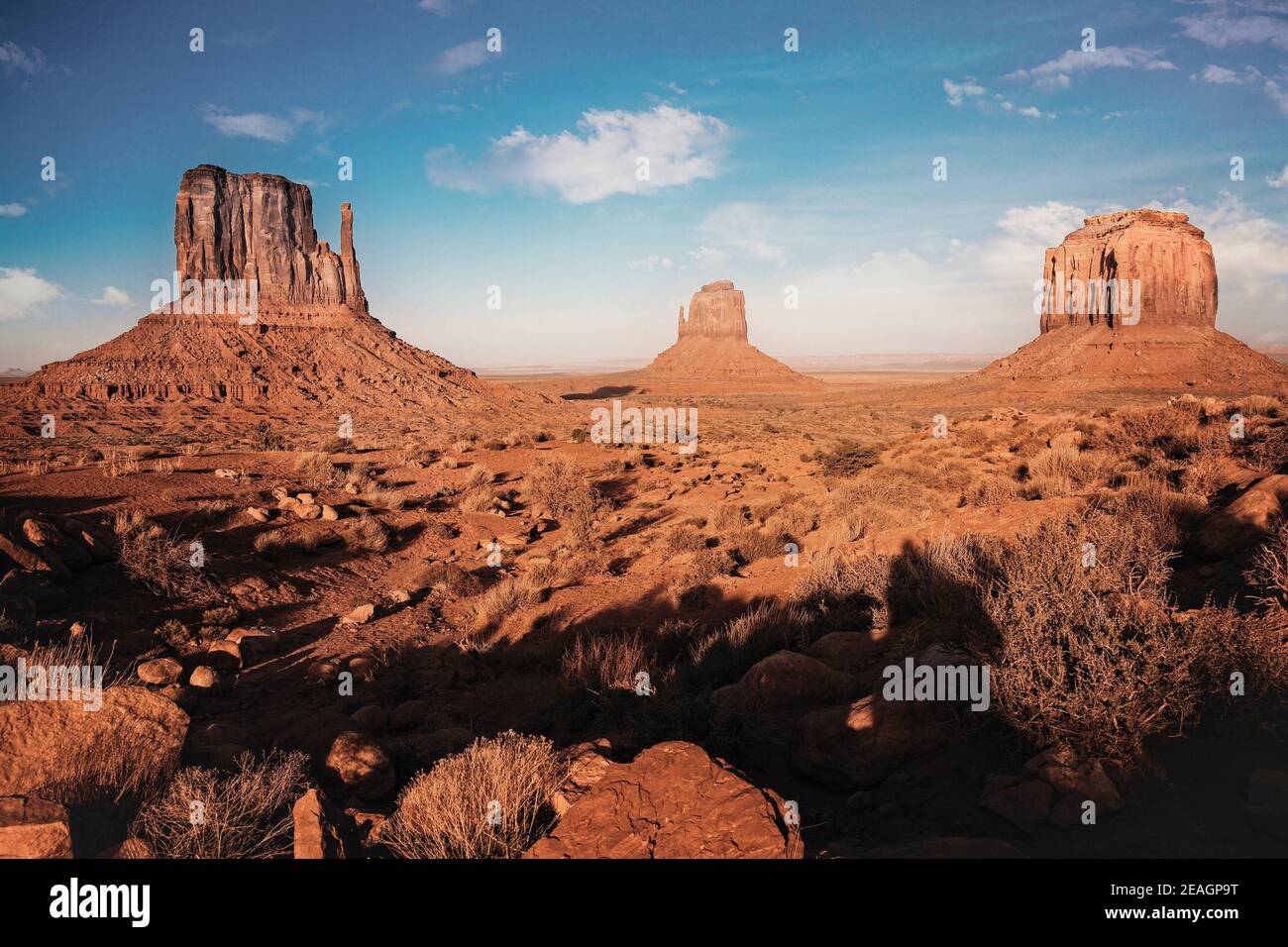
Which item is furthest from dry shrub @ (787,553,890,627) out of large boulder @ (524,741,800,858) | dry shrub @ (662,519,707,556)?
large boulder @ (524,741,800,858)

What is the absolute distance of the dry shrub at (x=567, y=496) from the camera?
14102 millimetres

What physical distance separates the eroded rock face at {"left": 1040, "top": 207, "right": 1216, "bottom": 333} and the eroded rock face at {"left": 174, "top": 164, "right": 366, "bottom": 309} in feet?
270

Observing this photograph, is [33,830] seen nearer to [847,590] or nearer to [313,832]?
[313,832]

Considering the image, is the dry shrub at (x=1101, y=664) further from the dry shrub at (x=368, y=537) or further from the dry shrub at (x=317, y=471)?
the dry shrub at (x=317, y=471)

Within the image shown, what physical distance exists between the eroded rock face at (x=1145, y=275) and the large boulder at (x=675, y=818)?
85.6 m

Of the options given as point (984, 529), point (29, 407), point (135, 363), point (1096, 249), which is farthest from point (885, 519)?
point (1096, 249)

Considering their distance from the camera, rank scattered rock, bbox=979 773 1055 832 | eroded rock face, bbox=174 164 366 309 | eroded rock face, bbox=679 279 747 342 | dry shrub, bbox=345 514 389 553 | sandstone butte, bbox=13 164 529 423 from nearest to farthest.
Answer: scattered rock, bbox=979 773 1055 832
dry shrub, bbox=345 514 389 553
sandstone butte, bbox=13 164 529 423
eroded rock face, bbox=174 164 366 309
eroded rock face, bbox=679 279 747 342

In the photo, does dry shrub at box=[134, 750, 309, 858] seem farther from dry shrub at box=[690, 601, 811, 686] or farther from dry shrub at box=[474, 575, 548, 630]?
dry shrub at box=[474, 575, 548, 630]

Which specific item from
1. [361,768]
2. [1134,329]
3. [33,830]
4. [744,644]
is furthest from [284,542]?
[1134,329]

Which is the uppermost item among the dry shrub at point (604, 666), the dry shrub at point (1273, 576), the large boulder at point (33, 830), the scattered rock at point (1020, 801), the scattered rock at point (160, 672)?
the dry shrub at point (1273, 576)

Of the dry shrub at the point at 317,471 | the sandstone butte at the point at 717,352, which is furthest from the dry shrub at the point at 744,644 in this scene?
the sandstone butte at the point at 717,352

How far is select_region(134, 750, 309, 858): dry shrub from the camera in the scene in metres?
3.24
